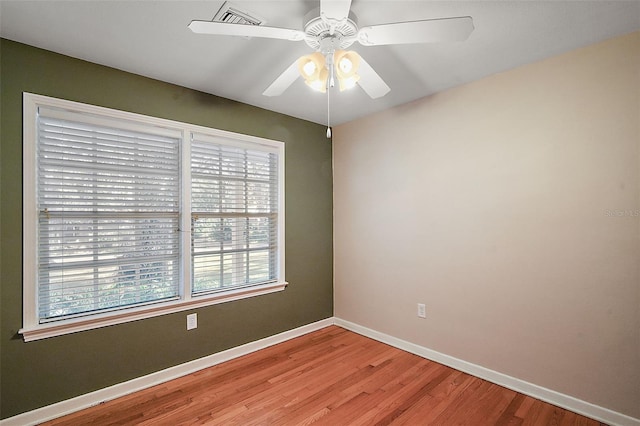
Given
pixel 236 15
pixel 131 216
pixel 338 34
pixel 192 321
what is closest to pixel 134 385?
pixel 192 321

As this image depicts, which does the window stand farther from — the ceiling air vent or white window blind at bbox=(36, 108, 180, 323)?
the ceiling air vent

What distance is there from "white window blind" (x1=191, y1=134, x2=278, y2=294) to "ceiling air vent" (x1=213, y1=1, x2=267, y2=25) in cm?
121

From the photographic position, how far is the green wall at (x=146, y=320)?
194cm

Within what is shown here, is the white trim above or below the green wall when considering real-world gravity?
below

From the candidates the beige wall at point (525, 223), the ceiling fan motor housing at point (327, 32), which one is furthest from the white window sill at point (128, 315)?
the ceiling fan motor housing at point (327, 32)

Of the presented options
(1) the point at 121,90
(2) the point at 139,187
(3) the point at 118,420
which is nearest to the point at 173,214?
(2) the point at 139,187

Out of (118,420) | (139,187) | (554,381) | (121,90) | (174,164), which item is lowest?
(118,420)

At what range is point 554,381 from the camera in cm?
218

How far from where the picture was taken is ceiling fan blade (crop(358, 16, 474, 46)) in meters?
1.33

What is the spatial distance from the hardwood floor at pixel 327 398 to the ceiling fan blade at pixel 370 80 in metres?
2.15

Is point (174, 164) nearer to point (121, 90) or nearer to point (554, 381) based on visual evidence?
point (121, 90)

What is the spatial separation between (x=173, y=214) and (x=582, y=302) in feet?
10.2

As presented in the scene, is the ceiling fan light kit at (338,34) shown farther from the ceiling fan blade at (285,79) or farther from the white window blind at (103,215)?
the white window blind at (103,215)

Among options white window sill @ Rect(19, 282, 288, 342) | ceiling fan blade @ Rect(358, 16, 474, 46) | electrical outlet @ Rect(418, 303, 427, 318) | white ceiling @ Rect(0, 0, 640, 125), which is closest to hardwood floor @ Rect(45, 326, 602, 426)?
electrical outlet @ Rect(418, 303, 427, 318)
